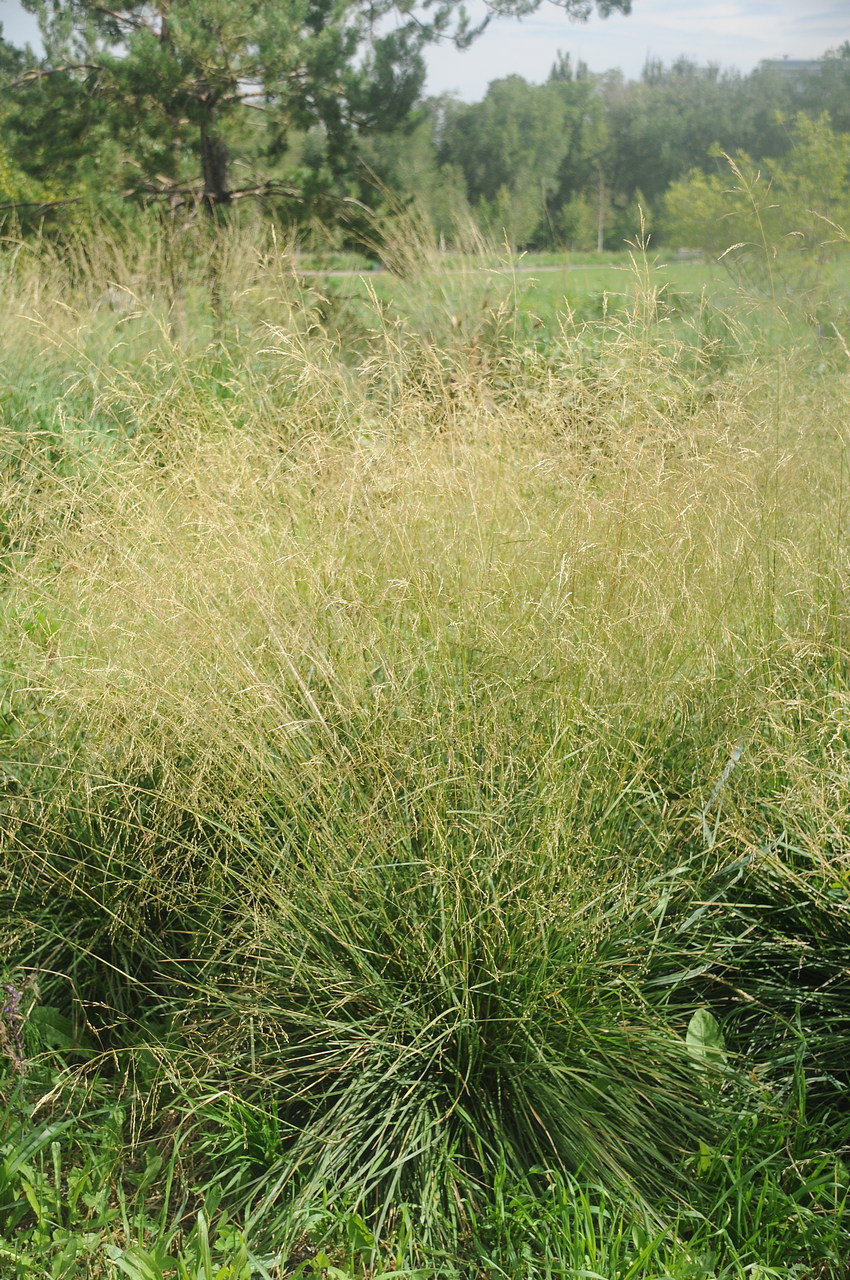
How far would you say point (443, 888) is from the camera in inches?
64.2

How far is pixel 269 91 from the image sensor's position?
7.81 metres

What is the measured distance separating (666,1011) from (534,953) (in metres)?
0.38

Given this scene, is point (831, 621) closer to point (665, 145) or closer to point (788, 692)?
point (788, 692)

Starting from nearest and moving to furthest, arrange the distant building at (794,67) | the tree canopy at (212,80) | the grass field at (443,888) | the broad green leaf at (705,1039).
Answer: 1. the grass field at (443,888)
2. the broad green leaf at (705,1039)
3. the tree canopy at (212,80)
4. the distant building at (794,67)

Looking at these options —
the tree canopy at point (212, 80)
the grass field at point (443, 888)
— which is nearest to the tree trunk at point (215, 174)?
the tree canopy at point (212, 80)

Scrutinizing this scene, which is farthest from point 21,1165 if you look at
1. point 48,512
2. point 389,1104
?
point 48,512

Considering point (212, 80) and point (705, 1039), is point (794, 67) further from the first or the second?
point (705, 1039)

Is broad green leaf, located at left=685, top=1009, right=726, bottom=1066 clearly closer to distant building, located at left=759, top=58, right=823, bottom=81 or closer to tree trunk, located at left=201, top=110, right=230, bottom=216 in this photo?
tree trunk, located at left=201, top=110, right=230, bottom=216

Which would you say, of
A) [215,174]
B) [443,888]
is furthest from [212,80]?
[443,888]

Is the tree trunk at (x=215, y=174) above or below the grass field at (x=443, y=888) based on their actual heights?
above

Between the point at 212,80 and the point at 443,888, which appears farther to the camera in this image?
the point at 212,80

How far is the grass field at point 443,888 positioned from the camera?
154cm

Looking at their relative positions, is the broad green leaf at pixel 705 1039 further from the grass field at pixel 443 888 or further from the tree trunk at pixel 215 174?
the tree trunk at pixel 215 174

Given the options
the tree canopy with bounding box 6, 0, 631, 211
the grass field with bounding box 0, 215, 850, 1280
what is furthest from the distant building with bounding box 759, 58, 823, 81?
the grass field with bounding box 0, 215, 850, 1280
